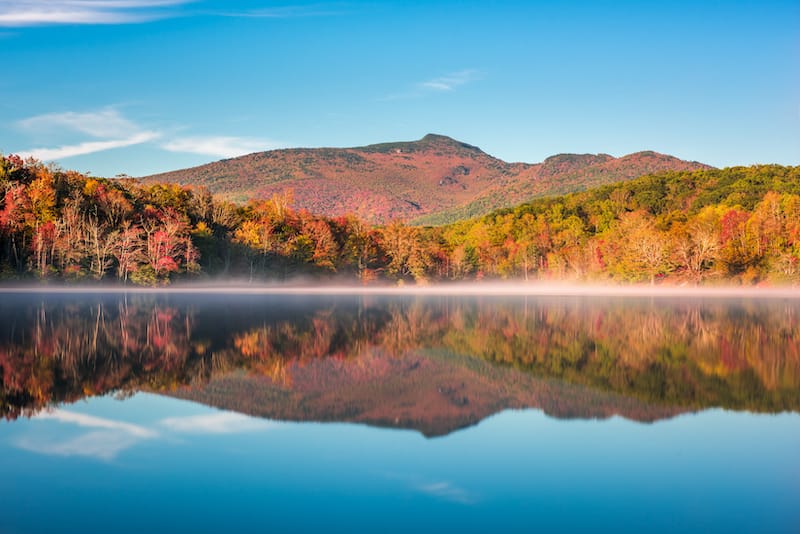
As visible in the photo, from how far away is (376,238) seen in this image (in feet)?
362

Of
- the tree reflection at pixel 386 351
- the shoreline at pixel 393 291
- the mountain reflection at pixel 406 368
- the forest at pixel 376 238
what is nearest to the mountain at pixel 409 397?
the mountain reflection at pixel 406 368

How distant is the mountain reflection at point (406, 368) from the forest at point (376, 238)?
42.9 meters

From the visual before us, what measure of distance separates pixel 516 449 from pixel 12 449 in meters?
5.95

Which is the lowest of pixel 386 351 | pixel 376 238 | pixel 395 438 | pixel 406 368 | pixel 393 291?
pixel 393 291

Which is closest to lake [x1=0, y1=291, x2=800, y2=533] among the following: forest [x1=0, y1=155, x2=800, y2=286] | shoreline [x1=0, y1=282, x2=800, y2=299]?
shoreline [x1=0, y1=282, x2=800, y2=299]

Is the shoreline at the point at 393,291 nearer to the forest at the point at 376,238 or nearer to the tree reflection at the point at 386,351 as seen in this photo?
the forest at the point at 376,238

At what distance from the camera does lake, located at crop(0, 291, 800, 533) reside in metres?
6.32

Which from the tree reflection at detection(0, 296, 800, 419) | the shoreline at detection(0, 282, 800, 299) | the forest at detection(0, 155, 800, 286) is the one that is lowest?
the shoreline at detection(0, 282, 800, 299)

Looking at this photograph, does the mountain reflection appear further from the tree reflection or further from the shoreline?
the shoreline

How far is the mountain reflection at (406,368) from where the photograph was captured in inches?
429

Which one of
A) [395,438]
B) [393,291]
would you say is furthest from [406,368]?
[393,291]

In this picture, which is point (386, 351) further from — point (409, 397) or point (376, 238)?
point (376, 238)

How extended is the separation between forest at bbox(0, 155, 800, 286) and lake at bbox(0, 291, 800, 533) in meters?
49.9

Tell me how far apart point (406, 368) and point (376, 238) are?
96159 mm
